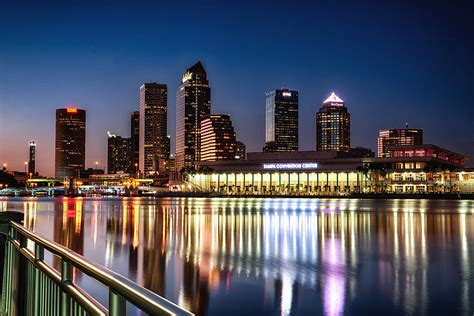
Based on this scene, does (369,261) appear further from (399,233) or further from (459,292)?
(399,233)

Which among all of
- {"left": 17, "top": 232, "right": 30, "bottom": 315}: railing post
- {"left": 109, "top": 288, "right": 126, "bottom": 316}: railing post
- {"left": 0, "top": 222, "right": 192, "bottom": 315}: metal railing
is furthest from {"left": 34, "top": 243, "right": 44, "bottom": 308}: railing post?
{"left": 109, "top": 288, "right": 126, "bottom": 316}: railing post

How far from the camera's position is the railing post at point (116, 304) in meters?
4.12

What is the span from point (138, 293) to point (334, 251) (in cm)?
2761

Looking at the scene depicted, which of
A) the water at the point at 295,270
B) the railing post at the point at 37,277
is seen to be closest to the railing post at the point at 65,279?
the railing post at the point at 37,277

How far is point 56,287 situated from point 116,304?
253cm

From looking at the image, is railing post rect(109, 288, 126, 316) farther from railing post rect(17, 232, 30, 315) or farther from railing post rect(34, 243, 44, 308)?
railing post rect(17, 232, 30, 315)

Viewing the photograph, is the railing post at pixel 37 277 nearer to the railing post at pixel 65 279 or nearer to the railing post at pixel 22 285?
the railing post at pixel 22 285

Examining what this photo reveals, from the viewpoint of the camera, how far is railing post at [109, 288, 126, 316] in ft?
13.5

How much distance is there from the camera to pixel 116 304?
416cm

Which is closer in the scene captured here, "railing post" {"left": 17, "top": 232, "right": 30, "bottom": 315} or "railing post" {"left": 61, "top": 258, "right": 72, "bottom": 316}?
"railing post" {"left": 61, "top": 258, "right": 72, "bottom": 316}

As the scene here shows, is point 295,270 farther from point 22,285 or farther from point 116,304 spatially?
point 116,304

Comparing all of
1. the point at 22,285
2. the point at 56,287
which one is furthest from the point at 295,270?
the point at 56,287

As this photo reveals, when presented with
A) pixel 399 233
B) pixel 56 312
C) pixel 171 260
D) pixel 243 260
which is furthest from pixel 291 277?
pixel 399 233

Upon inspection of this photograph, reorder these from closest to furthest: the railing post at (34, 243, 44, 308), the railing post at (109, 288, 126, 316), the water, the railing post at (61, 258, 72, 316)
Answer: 1. the railing post at (109, 288, 126, 316)
2. the railing post at (61, 258, 72, 316)
3. the railing post at (34, 243, 44, 308)
4. the water
